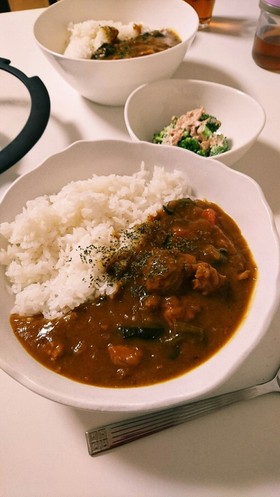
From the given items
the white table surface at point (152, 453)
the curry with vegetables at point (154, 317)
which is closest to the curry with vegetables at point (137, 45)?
the curry with vegetables at point (154, 317)

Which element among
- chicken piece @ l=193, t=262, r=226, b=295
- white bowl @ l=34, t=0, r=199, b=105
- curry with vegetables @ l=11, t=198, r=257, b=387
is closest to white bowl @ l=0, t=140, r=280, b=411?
curry with vegetables @ l=11, t=198, r=257, b=387

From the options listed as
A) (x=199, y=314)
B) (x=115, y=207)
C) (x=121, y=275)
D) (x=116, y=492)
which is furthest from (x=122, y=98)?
(x=116, y=492)

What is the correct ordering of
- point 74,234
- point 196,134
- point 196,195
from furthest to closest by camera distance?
point 196,134 < point 196,195 < point 74,234

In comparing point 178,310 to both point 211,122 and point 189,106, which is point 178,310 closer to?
point 211,122

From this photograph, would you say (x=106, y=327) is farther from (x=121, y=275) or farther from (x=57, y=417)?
(x=57, y=417)

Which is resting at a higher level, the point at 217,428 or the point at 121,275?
the point at 121,275

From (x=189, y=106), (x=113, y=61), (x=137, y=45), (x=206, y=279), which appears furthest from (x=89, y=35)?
(x=206, y=279)
